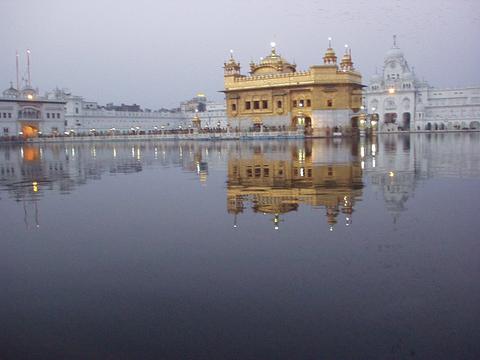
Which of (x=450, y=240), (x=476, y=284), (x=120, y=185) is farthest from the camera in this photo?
(x=120, y=185)

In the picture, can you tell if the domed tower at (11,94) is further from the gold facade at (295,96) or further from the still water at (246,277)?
the still water at (246,277)

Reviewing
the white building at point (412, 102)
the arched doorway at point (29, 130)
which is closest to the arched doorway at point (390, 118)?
the white building at point (412, 102)

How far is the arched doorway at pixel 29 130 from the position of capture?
83.4 meters

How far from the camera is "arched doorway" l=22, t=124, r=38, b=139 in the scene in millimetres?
83356

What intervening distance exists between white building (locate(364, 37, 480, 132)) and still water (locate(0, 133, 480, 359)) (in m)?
85.9

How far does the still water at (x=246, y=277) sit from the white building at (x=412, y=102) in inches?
3383

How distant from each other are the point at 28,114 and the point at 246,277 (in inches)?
3470

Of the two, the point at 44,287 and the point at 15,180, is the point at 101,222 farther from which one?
the point at 15,180

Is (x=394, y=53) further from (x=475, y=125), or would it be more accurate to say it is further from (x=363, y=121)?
(x=363, y=121)

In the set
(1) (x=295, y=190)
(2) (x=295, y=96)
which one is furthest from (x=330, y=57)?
(1) (x=295, y=190)

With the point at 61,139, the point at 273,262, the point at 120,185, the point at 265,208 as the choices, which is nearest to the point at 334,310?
the point at 273,262

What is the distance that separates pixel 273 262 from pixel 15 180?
13213 mm

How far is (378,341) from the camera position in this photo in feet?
11.9

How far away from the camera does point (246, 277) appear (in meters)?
5.16
